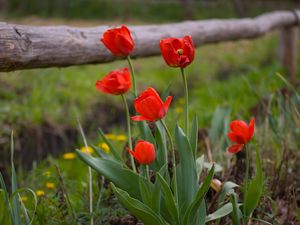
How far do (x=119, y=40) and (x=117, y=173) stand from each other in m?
0.36

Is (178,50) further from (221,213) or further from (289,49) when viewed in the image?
(289,49)

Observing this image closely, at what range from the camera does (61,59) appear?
218 cm

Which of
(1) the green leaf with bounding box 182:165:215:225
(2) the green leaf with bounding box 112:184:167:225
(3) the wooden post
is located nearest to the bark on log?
(2) the green leaf with bounding box 112:184:167:225

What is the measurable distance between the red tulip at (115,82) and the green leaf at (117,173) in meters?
0.19

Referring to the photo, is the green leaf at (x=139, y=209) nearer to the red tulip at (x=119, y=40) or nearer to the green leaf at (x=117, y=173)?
the green leaf at (x=117, y=173)

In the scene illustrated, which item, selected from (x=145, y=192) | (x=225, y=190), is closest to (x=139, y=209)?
(x=145, y=192)

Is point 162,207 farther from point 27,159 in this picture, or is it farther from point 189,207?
point 27,159

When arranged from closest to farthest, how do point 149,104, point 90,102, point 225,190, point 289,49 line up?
1. point 149,104
2. point 225,190
3. point 90,102
4. point 289,49

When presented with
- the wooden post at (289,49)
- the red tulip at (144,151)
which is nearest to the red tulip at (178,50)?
the red tulip at (144,151)

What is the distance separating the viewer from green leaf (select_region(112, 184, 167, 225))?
135 cm

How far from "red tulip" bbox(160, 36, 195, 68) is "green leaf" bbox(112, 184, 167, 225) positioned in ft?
1.16

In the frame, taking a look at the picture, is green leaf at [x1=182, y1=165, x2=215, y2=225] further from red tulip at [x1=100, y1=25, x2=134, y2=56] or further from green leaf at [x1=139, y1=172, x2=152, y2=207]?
red tulip at [x1=100, y1=25, x2=134, y2=56]

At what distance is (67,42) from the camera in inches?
87.5

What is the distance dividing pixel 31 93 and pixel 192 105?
1311mm
